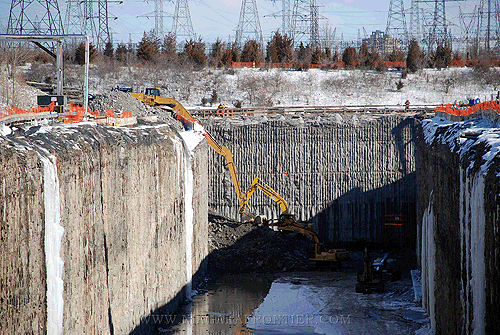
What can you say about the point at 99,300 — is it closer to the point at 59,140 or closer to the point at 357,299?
the point at 59,140

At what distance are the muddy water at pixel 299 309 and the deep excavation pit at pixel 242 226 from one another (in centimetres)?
7

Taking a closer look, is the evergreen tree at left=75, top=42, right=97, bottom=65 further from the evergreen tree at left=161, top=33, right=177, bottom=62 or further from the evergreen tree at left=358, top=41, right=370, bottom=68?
the evergreen tree at left=358, top=41, right=370, bottom=68

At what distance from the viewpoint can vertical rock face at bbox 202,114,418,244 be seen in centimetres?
2564

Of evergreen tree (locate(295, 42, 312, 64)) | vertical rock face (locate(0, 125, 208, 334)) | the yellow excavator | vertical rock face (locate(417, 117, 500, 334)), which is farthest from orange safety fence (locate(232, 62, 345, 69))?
vertical rock face (locate(417, 117, 500, 334))

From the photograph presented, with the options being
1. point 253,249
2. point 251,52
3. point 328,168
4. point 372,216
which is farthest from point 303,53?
point 253,249

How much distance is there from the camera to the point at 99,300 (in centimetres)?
992

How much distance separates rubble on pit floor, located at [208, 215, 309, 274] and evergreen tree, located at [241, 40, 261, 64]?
1022 inches

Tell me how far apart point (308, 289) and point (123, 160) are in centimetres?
963

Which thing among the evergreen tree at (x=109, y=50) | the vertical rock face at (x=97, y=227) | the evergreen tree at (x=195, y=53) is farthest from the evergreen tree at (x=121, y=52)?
the vertical rock face at (x=97, y=227)

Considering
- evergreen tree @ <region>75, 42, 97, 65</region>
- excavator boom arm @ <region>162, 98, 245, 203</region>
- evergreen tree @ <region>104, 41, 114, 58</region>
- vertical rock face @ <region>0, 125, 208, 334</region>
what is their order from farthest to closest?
evergreen tree @ <region>104, 41, 114, 58</region> < evergreen tree @ <region>75, 42, 97, 65</region> < excavator boom arm @ <region>162, 98, 245, 203</region> < vertical rock face @ <region>0, 125, 208, 334</region>

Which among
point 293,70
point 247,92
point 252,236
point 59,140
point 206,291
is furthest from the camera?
point 293,70

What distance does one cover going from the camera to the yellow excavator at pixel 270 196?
72.4 ft

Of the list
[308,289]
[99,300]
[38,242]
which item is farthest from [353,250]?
[38,242]

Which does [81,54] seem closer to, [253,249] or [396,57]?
[396,57]
